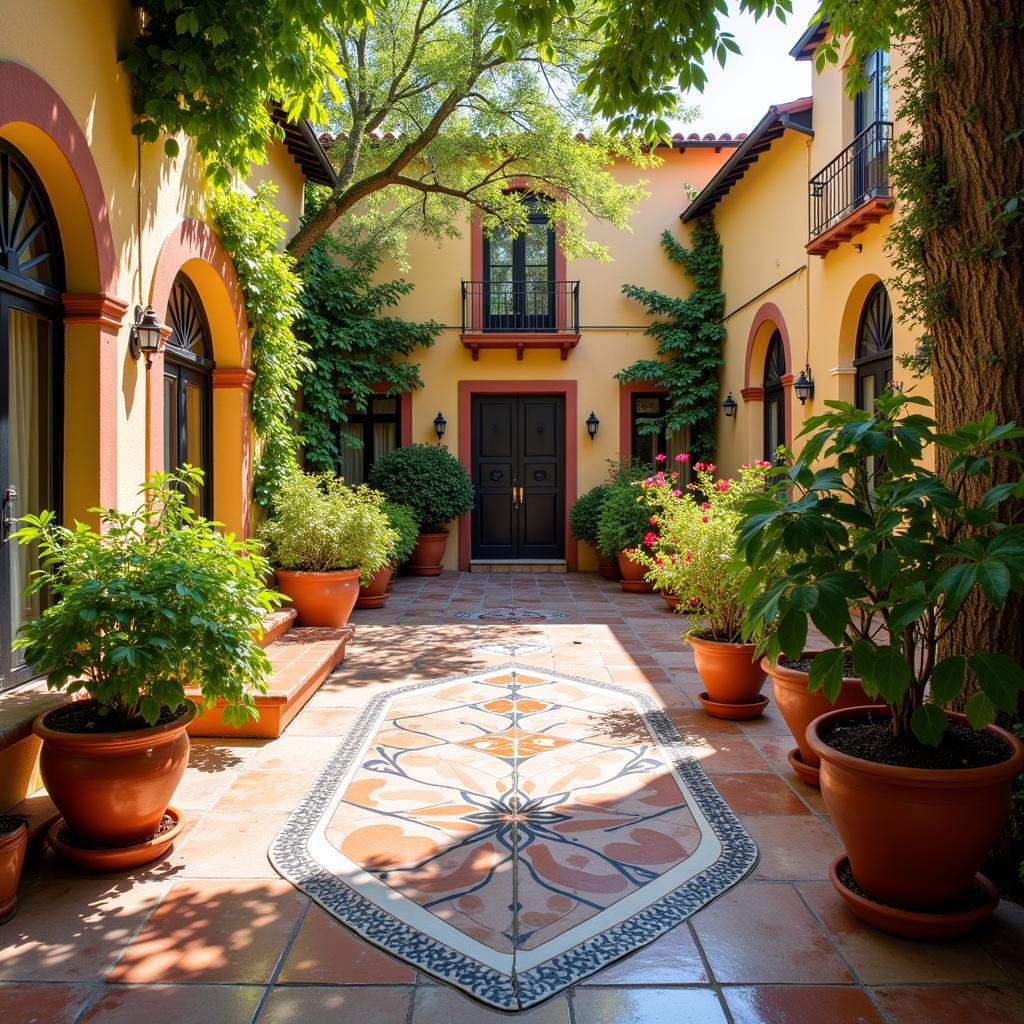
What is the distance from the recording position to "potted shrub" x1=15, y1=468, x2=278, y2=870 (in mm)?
2980

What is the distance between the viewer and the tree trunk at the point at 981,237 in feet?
9.46

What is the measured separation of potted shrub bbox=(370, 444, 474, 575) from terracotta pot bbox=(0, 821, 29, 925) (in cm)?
831

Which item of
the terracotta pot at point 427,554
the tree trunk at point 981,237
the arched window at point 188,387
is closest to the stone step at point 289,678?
the arched window at point 188,387

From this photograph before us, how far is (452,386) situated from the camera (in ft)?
41.0

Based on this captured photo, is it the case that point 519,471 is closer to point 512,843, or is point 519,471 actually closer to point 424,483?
point 424,483

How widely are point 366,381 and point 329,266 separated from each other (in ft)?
5.35

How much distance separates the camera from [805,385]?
9.14m

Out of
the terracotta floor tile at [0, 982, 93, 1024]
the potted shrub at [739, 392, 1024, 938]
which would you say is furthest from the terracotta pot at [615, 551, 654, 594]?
the terracotta floor tile at [0, 982, 93, 1024]

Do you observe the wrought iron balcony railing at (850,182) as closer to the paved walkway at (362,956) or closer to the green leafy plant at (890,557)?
the green leafy plant at (890,557)

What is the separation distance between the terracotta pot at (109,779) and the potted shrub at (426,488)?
7.96 meters

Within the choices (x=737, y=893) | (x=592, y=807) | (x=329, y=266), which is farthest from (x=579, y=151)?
(x=737, y=893)

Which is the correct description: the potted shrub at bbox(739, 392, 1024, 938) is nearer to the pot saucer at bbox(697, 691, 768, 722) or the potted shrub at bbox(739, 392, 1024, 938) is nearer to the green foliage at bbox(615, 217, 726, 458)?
the pot saucer at bbox(697, 691, 768, 722)

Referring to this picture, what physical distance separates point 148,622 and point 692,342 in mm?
10531

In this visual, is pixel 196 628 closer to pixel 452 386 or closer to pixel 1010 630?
pixel 1010 630
